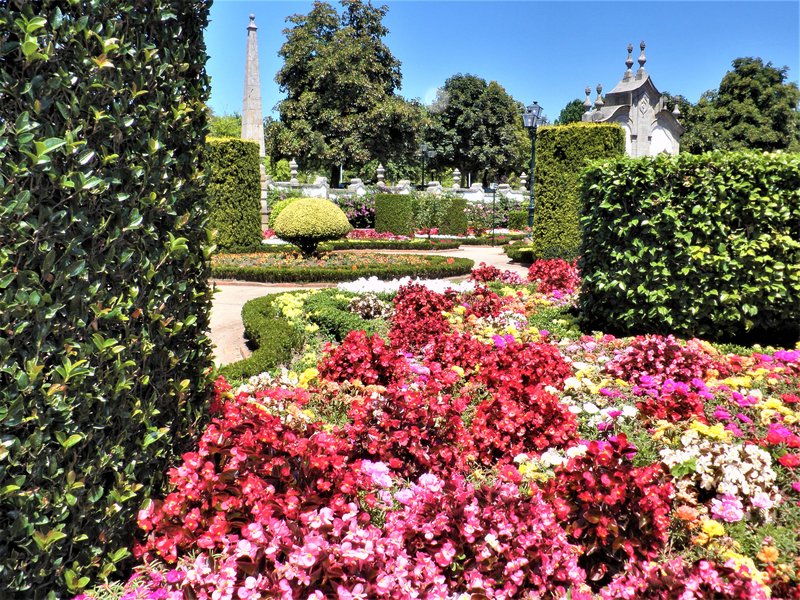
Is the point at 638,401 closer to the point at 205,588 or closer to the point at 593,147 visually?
the point at 205,588

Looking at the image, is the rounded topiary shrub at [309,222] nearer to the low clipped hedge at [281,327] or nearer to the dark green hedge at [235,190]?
the dark green hedge at [235,190]

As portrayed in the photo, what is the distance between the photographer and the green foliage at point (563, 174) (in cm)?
1262

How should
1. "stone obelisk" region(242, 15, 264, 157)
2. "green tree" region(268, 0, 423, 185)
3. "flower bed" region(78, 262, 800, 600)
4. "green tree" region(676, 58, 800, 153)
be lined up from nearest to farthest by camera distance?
"flower bed" region(78, 262, 800, 600) → "stone obelisk" region(242, 15, 264, 157) → "green tree" region(268, 0, 423, 185) → "green tree" region(676, 58, 800, 153)

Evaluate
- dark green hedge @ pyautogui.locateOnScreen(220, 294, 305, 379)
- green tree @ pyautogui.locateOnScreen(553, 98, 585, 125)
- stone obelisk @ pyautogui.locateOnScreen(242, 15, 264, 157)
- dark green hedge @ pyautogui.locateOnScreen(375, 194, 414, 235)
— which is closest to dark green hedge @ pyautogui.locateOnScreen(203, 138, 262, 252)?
stone obelisk @ pyautogui.locateOnScreen(242, 15, 264, 157)

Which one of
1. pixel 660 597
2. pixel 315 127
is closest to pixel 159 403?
pixel 660 597

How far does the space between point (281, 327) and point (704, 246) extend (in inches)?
182

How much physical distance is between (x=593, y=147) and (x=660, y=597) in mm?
12007

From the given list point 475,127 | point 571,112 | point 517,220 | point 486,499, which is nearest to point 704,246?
point 486,499

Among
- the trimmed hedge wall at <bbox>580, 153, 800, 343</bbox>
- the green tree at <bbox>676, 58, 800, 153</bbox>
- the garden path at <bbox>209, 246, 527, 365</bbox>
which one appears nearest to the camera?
the trimmed hedge wall at <bbox>580, 153, 800, 343</bbox>

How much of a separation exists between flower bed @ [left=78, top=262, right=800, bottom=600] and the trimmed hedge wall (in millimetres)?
2259

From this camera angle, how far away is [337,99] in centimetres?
3856

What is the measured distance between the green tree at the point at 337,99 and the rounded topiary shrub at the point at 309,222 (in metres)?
24.6

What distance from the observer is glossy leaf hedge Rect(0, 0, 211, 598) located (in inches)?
72.1

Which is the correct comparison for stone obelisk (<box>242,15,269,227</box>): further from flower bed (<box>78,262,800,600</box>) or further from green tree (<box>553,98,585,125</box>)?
green tree (<box>553,98,585,125</box>)
